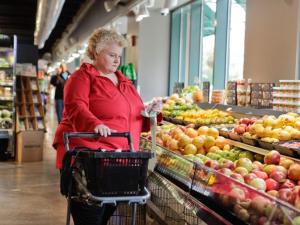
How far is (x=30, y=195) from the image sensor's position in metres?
6.03

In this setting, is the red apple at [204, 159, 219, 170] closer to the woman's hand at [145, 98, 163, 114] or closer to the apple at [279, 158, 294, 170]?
the apple at [279, 158, 294, 170]

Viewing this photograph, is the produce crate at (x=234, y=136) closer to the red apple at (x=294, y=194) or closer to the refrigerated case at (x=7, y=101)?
the red apple at (x=294, y=194)

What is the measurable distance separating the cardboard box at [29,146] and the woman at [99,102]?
5385mm

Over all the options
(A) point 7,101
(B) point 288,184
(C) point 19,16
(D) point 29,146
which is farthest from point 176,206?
(C) point 19,16

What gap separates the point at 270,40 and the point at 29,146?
4.53 metres

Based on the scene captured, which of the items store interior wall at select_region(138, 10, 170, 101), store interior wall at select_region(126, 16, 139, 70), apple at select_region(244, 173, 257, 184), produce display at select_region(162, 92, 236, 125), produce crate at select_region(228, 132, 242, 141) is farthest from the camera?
store interior wall at select_region(126, 16, 139, 70)

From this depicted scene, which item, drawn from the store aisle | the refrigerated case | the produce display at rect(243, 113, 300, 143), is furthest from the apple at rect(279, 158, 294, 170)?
the refrigerated case

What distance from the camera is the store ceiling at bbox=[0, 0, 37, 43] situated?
13.2 metres

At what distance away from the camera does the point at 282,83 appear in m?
4.93

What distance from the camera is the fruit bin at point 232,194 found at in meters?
2.20

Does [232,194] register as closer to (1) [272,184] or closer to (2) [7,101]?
(1) [272,184]

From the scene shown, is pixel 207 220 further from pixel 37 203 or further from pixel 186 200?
pixel 37 203

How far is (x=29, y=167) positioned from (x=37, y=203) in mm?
2446

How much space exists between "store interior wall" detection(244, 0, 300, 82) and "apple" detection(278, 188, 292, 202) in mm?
3348
